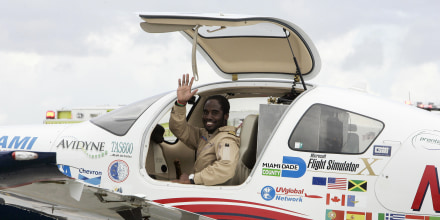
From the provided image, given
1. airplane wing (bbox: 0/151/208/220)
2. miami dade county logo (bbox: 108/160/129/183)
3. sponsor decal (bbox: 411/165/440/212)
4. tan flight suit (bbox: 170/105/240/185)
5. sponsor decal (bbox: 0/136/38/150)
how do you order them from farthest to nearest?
sponsor decal (bbox: 0/136/38/150)
miami dade county logo (bbox: 108/160/129/183)
tan flight suit (bbox: 170/105/240/185)
sponsor decal (bbox: 411/165/440/212)
airplane wing (bbox: 0/151/208/220)

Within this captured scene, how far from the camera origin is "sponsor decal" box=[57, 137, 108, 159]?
235 inches

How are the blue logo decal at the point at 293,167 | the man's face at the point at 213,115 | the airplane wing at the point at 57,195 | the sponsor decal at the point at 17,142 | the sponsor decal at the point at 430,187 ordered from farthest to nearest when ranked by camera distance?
the man's face at the point at 213,115 < the sponsor decal at the point at 17,142 < the blue logo decal at the point at 293,167 < the sponsor decal at the point at 430,187 < the airplane wing at the point at 57,195

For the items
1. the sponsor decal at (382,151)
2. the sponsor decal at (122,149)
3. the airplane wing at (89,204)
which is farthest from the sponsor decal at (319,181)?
the sponsor decal at (122,149)

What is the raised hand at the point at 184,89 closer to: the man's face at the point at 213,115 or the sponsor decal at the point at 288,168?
the man's face at the point at 213,115

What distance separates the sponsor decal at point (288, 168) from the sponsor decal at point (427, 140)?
0.98 meters

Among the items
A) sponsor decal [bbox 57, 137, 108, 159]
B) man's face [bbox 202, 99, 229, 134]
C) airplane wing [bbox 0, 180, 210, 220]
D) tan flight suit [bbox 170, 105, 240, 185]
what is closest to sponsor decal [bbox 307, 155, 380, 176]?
tan flight suit [bbox 170, 105, 240, 185]

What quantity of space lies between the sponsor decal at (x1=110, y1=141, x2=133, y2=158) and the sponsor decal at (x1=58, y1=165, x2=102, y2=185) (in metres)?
0.24

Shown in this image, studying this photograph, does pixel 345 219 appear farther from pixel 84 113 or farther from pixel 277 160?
pixel 84 113

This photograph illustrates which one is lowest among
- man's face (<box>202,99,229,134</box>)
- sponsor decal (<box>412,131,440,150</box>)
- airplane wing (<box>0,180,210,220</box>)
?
airplane wing (<box>0,180,210,220</box>)

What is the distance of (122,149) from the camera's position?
19.4ft

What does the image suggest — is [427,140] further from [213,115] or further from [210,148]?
[213,115]

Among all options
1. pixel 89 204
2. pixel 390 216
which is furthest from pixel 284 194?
pixel 89 204

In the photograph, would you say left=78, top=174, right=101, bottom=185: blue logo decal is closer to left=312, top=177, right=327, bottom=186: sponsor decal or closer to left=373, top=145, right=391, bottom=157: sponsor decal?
left=312, top=177, right=327, bottom=186: sponsor decal

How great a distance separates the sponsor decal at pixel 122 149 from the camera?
5.87 meters
